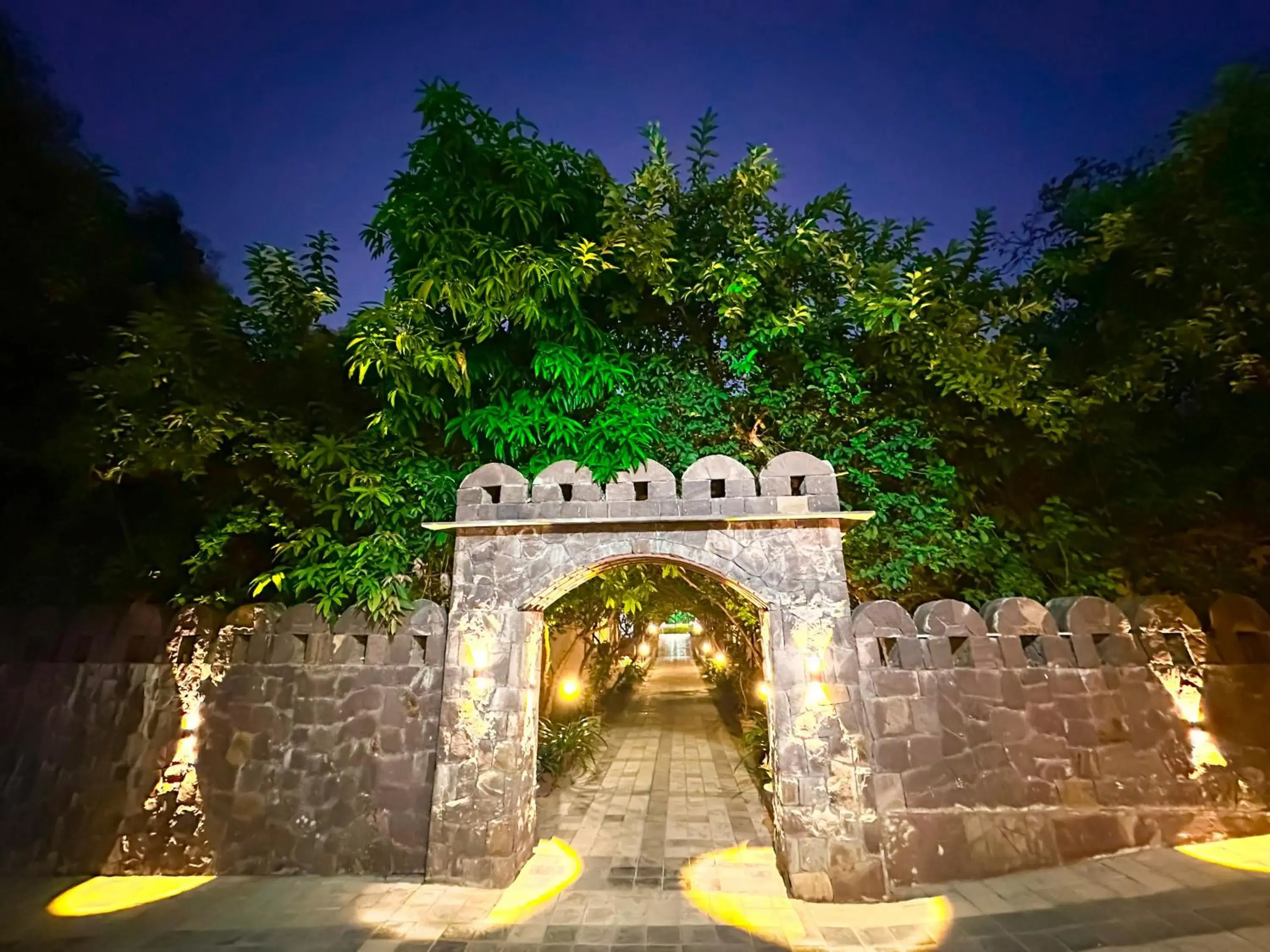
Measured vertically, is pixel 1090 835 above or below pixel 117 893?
above

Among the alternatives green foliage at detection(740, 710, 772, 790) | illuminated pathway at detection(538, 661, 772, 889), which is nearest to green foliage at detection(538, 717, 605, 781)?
illuminated pathway at detection(538, 661, 772, 889)

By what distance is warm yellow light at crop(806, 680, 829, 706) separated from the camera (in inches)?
163

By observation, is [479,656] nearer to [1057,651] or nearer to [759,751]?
[1057,651]

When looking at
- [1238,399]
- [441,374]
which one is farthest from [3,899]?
[1238,399]

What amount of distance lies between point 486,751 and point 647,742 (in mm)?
6870

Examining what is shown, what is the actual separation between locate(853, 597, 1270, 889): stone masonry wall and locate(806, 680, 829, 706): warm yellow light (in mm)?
346

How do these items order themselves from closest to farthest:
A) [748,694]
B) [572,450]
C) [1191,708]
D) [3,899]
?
[3,899], [1191,708], [572,450], [748,694]

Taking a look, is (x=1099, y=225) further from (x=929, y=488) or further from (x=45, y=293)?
(x=45, y=293)

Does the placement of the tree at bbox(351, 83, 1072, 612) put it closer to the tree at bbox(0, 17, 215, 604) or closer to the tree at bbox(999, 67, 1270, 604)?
the tree at bbox(999, 67, 1270, 604)

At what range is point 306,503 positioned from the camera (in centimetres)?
561

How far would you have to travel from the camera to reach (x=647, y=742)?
10414 millimetres

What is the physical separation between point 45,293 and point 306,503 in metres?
3.39

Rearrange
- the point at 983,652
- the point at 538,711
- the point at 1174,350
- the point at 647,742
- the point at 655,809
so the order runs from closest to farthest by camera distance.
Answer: the point at 983,652, the point at 538,711, the point at 1174,350, the point at 655,809, the point at 647,742

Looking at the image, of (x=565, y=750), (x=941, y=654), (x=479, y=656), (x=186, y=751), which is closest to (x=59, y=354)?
(x=186, y=751)
